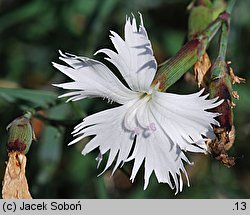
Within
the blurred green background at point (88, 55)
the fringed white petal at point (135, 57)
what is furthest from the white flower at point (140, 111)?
the blurred green background at point (88, 55)

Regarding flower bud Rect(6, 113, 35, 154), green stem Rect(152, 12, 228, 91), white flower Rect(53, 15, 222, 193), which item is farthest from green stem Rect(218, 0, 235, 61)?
flower bud Rect(6, 113, 35, 154)

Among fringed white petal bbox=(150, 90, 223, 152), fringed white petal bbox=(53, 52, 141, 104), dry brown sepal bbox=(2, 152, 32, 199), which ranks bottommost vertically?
dry brown sepal bbox=(2, 152, 32, 199)

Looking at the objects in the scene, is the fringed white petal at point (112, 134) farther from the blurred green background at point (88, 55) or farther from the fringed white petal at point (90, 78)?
the blurred green background at point (88, 55)

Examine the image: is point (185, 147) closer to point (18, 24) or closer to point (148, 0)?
point (148, 0)

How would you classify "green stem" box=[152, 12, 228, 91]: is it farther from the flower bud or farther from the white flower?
the flower bud

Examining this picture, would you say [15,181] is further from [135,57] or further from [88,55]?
[88,55]

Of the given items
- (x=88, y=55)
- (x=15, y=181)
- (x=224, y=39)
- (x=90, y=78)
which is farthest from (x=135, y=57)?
(x=88, y=55)
